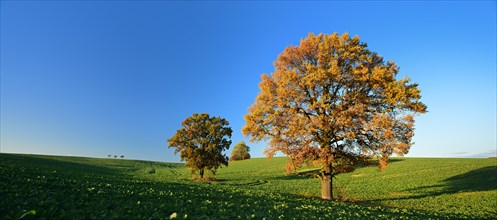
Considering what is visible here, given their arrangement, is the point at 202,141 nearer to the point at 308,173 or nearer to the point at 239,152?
the point at 308,173

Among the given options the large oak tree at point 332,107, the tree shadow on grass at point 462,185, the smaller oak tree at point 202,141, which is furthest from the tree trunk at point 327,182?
the smaller oak tree at point 202,141

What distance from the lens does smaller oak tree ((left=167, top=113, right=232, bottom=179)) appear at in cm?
4738

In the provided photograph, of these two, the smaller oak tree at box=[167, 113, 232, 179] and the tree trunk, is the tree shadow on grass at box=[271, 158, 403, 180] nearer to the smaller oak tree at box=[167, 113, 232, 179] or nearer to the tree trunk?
the tree trunk

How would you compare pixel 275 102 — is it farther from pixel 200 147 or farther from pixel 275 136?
pixel 200 147

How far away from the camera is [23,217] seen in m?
7.84

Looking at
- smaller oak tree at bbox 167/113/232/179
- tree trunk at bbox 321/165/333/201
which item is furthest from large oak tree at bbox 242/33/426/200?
smaller oak tree at bbox 167/113/232/179

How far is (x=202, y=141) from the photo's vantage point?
48.5 m

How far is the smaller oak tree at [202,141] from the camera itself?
47375 millimetres

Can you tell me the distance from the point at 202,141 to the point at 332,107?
3070 centimetres

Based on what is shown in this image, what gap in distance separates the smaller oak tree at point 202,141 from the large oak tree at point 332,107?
2444cm

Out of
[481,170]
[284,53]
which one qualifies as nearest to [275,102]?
[284,53]

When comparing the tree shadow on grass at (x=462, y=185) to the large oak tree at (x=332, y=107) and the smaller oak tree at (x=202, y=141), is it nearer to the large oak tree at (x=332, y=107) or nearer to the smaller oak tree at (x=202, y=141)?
the large oak tree at (x=332, y=107)

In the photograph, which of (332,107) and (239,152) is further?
(239,152)

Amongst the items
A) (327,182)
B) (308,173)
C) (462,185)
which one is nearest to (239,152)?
(462,185)
